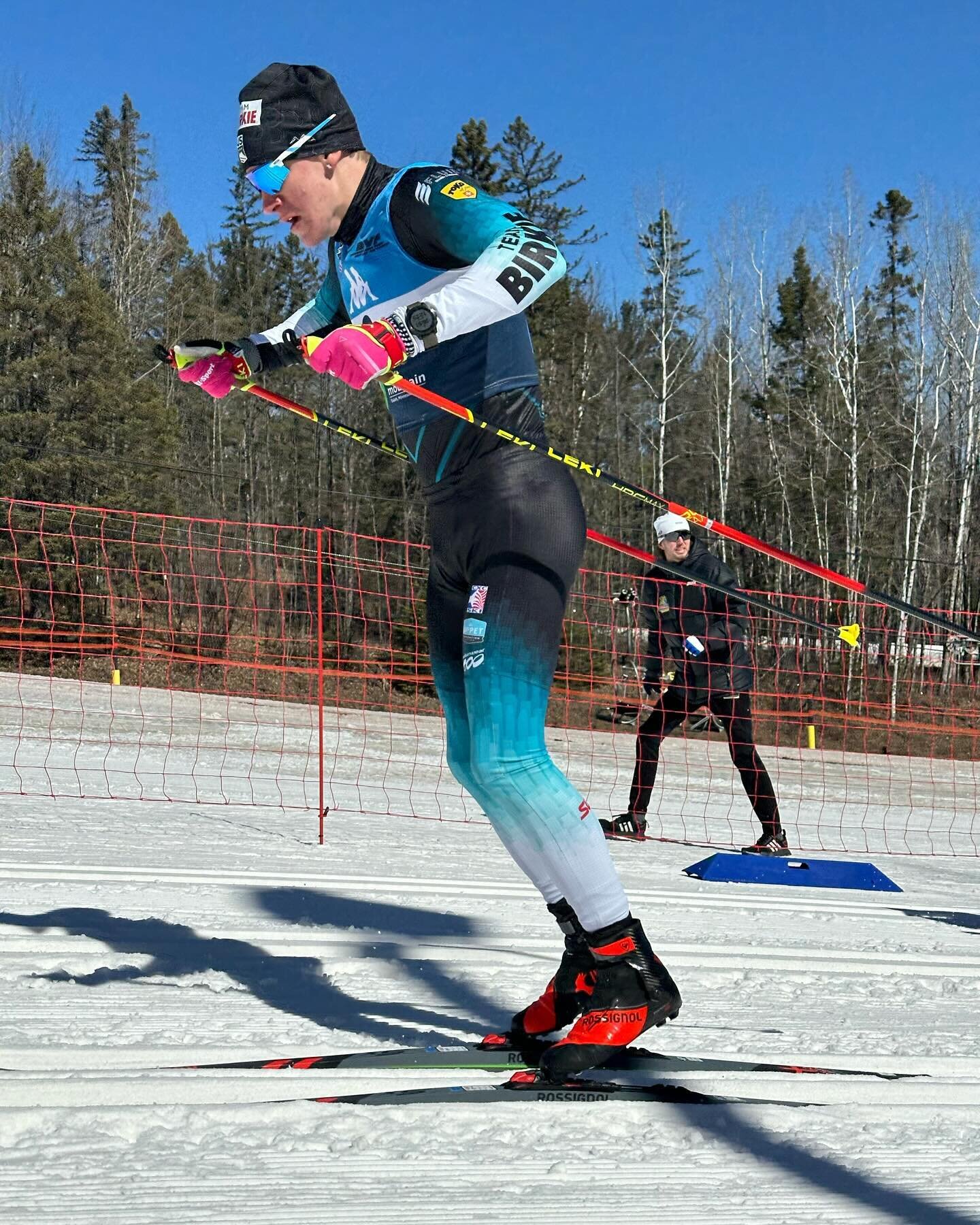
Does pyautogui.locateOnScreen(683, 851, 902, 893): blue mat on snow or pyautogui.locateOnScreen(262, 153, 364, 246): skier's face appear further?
pyautogui.locateOnScreen(683, 851, 902, 893): blue mat on snow

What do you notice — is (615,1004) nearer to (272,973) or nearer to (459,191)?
(272,973)

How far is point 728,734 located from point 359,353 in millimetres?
5496

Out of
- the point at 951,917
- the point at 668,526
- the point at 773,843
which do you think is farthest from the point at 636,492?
the point at 773,843

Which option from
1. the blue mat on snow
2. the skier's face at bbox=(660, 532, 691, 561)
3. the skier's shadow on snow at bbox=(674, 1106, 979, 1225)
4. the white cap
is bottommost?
the blue mat on snow

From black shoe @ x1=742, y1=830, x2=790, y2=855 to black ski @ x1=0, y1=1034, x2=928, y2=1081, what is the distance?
4210mm

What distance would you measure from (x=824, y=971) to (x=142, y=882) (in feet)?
7.86

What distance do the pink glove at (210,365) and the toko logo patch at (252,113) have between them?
587 mm

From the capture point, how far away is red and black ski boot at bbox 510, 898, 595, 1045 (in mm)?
2484

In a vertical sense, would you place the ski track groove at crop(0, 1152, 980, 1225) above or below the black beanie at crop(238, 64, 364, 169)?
below

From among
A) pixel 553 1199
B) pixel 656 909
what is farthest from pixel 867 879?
pixel 553 1199

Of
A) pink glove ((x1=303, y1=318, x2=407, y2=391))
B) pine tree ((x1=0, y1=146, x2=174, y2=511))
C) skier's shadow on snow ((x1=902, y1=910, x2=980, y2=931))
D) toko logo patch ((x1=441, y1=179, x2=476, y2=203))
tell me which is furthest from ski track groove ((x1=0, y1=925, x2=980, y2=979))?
pine tree ((x1=0, y1=146, x2=174, y2=511))

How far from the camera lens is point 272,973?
10.7 feet

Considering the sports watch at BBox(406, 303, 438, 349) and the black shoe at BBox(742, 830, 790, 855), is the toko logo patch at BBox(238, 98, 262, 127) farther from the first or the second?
the black shoe at BBox(742, 830, 790, 855)

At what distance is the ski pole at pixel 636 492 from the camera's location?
233 centimetres
